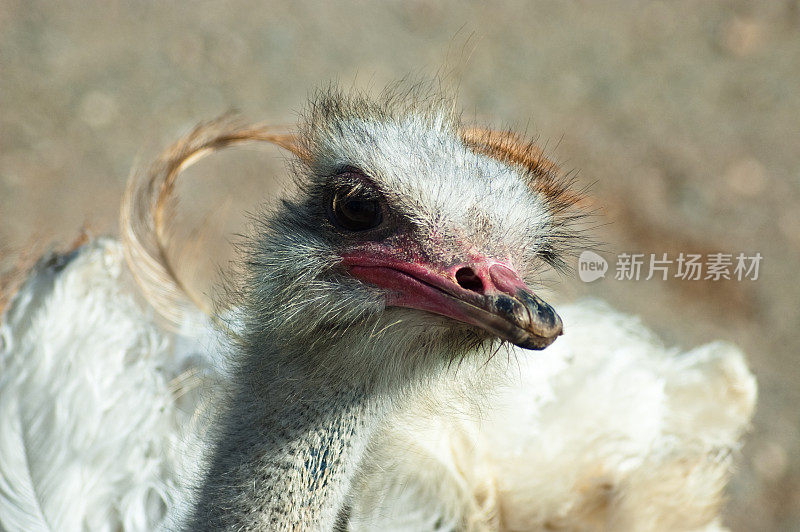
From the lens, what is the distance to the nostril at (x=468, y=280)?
98 cm

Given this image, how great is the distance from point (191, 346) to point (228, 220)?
53.5 inches

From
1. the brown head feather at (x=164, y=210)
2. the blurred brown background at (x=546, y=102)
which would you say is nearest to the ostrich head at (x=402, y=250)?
the brown head feather at (x=164, y=210)

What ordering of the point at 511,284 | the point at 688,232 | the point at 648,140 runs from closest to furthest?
the point at 511,284 < the point at 688,232 < the point at 648,140

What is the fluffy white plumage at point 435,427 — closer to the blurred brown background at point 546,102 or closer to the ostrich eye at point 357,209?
the ostrich eye at point 357,209

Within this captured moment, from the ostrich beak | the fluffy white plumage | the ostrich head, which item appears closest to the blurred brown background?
the fluffy white plumage

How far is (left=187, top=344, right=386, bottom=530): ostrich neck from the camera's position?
114 centimetres

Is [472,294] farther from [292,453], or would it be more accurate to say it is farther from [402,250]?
[292,453]

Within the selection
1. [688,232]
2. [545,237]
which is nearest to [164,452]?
[545,237]

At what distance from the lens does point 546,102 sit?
3.77m

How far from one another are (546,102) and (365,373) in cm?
288

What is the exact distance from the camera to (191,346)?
6.40ft

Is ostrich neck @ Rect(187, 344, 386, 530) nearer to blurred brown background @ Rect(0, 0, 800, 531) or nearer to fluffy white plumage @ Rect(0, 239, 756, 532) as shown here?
fluffy white plumage @ Rect(0, 239, 756, 532)

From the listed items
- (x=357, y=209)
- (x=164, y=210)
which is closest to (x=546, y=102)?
(x=164, y=210)

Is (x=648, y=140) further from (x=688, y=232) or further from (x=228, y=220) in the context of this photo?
(x=228, y=220)
